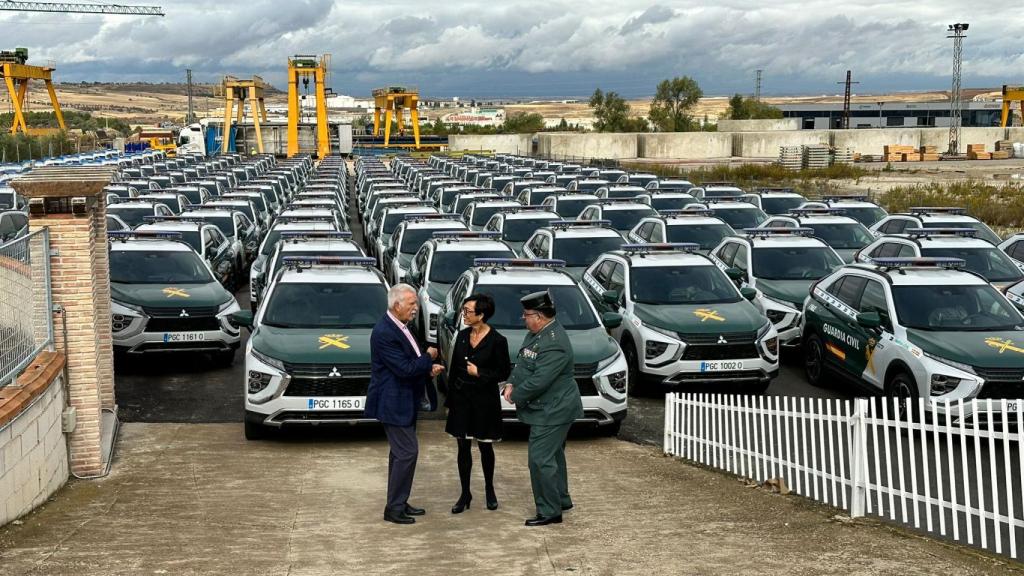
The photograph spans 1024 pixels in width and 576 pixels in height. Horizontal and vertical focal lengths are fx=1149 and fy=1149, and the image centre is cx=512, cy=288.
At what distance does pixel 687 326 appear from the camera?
13.5 meters

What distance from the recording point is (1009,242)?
1867 centimetres

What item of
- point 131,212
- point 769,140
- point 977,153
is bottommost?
point 977,153

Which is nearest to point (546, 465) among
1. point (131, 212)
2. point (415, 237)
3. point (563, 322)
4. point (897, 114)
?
point (563, 322)

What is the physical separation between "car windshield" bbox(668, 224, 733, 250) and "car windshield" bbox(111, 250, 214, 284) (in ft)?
28.6

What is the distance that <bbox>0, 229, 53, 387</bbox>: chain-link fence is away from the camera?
326 inches

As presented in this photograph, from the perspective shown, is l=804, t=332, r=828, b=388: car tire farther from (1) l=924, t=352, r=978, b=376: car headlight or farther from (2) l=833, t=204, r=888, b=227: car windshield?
(2) l=833, t=204, r=888, b=227: car windshield

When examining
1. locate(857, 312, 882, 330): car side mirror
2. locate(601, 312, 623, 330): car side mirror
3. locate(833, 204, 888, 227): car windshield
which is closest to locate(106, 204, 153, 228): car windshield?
locate(601, 312, 623, 330): car side mirror

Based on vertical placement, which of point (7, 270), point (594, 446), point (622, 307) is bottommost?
point (594, 446)

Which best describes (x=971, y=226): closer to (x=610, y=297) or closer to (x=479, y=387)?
(x=610, y=297)

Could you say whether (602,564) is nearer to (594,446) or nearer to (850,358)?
(594,446)

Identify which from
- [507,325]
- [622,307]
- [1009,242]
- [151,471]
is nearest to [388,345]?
[151,471]

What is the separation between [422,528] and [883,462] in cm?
482

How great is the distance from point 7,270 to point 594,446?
18.3ft

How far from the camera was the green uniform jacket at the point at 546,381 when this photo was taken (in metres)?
7.64
